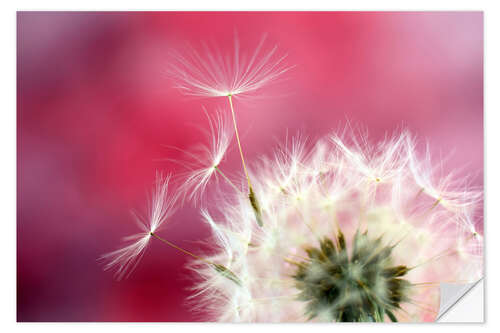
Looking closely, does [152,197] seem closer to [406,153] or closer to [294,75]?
[294,75]

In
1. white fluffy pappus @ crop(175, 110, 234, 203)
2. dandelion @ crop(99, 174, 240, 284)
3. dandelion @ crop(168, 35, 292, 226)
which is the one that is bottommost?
dandelion @ crop(99, 174, 240, 284)

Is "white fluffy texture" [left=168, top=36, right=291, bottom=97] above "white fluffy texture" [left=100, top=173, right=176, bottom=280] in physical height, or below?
above

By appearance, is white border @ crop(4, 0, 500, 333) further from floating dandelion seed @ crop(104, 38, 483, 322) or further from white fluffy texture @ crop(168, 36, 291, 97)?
white fluffy texture @ crop(168, 36, 291, 97)

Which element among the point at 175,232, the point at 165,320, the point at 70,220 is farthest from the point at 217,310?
the point at 70,220

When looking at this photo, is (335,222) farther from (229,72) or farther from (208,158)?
(229,72)

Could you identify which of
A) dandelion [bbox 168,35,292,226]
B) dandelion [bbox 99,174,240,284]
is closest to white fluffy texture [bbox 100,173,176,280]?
dandelion [bbox 99,174,240,284]
